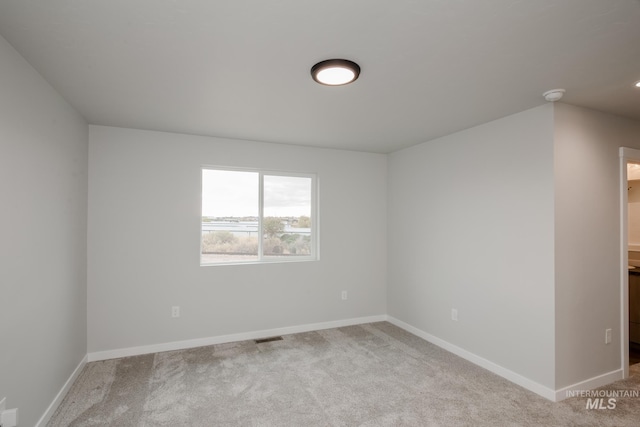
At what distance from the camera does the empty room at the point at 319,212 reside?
1802mm

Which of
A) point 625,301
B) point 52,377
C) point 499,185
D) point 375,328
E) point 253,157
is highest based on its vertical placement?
point 253,157

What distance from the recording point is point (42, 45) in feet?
6.06

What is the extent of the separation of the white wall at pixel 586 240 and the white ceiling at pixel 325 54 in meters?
0.24

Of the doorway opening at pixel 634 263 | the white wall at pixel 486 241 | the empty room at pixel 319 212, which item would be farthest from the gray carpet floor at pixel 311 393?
the doorway opening at pixel 634 263

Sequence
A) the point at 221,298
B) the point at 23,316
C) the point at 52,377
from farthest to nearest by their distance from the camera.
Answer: the point at 221,298 → the point at 52,377 → the point at 23,316

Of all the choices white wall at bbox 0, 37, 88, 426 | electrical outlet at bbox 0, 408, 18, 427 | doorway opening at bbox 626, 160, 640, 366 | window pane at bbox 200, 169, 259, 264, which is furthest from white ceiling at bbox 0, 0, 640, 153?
electrical outlet at bbox 0, 408, 18, 427

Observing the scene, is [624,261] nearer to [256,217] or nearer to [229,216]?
[256,217]

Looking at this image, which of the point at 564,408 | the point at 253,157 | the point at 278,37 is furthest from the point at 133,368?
the point at 564,408

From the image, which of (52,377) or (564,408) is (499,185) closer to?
(564,408)

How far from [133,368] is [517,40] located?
4.06m

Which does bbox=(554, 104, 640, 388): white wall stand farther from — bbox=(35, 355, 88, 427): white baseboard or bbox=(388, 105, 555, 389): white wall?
bbox=(35, 355, 88, 427): white baseboard

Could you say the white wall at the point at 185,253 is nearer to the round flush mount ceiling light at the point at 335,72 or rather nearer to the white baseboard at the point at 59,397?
the white baseboard at the point at 59,397

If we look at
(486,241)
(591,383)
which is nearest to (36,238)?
(486,241)

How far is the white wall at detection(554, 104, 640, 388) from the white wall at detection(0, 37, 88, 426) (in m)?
3.81
